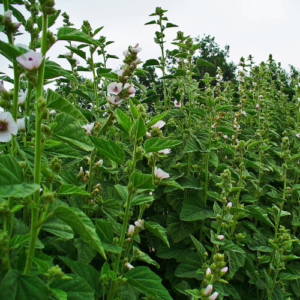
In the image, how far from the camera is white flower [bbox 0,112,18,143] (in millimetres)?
1015

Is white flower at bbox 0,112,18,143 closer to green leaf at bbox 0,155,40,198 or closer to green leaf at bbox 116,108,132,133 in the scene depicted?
green leaf at bbox 0,155,40,198

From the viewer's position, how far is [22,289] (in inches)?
34.5

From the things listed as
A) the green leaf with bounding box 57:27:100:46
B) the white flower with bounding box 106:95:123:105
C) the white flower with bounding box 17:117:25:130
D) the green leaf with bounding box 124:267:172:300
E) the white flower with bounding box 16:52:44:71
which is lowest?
the green leaf with bounding box 124:267:172:300

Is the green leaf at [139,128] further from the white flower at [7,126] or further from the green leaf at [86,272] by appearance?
the green leaf at [86,272]

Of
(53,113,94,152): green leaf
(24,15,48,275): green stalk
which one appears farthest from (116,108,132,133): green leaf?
(24,15,48,275): green stalk

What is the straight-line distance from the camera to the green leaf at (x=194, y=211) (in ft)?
7.61

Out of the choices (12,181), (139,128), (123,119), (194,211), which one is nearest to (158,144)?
(139,128)

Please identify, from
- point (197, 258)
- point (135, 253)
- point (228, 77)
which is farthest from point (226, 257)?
point (228, 77)

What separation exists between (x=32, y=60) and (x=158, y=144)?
628 mm

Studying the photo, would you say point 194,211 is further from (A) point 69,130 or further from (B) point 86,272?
(A) point 69,130

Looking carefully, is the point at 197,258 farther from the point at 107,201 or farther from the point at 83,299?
the point at 83,299

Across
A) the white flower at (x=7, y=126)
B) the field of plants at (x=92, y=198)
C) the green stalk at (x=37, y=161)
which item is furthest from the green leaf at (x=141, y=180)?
the white flower at (x=7, y=126)

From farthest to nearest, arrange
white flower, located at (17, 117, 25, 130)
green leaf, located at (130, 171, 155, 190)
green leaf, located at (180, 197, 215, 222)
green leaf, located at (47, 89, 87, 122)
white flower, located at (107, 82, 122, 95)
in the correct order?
green leaf, located at (180, 197, 215, 222)
white flower, located at (107, 82, 122, 95)
white flower, located at (17, 117, 25, 130)
green leaf, located at (130, 171, 155, 190)
green leaf, located at (47, 89, 87, 122)

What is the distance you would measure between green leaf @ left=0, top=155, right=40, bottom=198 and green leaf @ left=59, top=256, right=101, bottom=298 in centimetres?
57
